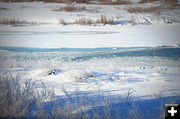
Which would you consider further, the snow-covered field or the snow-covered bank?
the snow-covered bank

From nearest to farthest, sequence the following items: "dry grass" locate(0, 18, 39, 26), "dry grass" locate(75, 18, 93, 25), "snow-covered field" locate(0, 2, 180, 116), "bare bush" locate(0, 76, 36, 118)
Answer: "bare bush" locate(0, 76, 36, 118) < "snow-covered field" locate(0, 2, 180, 116) < "dry grass" locate(0, 18, 39, 26) < "dry grass" locate(75, 18, 93, 25)

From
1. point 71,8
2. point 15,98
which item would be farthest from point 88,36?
point 15,98

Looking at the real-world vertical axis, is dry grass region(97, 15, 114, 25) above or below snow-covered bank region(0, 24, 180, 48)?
above

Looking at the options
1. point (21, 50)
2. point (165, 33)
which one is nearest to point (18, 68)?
point (21, 50)

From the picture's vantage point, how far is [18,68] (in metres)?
3.95

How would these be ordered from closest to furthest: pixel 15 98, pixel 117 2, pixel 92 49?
1. pixel 15 98
2. pixel 92 49
3. pixel 117 2

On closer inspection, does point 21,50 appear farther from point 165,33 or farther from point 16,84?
point 165,33

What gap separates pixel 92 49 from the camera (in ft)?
14.1

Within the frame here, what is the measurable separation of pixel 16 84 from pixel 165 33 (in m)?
2.64

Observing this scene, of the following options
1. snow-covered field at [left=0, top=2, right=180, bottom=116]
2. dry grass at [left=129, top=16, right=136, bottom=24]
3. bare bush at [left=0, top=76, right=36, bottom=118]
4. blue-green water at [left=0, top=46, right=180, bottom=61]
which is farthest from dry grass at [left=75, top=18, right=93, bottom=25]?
bare bush at [left=0, top=76, right=36, bottom=118]

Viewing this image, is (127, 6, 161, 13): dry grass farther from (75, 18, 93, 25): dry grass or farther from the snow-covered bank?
(75, 18, 93, 25): dry grass

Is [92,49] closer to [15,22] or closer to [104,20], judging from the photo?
[104,20]

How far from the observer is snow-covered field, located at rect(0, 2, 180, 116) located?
3.76 metres

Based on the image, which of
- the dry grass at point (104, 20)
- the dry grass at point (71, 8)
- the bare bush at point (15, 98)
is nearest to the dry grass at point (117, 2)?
the dry grass at point (104, 20)
